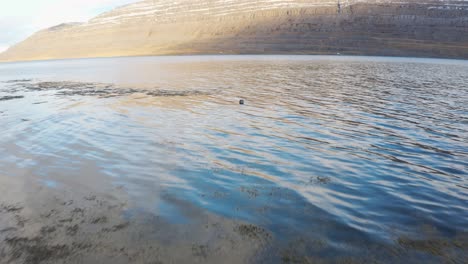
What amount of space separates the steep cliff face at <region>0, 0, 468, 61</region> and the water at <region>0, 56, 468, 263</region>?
9044 centimetres

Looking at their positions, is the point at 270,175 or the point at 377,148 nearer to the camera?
the point at 270,175

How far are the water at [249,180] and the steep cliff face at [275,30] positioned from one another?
9044 centimetres

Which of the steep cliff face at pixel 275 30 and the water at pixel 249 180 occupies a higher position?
the steep cliff face at pixel 275 30

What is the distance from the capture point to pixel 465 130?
14695 millimetres

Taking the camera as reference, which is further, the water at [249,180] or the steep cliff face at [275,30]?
the steep cliff face at [275,30]

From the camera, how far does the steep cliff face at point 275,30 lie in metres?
104

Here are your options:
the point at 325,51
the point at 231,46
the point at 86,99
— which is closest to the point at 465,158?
the point at 86,99

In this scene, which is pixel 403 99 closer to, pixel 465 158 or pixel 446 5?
pixel 465 158

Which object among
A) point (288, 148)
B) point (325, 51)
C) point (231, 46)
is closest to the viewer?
point (288, 148)

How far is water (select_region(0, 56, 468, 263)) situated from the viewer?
6.08 metres

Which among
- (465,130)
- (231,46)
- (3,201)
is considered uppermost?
(231,46)

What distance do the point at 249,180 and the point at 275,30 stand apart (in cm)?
12072

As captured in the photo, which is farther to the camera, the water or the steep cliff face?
the steep cliff face

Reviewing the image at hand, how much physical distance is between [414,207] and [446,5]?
152101 mm
